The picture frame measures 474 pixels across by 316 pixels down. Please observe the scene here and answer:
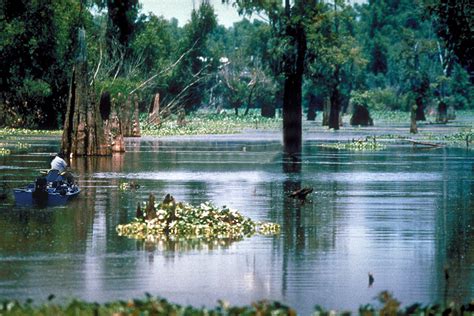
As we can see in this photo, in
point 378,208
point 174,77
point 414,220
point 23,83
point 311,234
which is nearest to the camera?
point 311,234

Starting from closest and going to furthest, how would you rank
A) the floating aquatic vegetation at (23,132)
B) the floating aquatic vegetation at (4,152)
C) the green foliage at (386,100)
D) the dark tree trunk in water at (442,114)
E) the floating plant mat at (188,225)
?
the floating plant mat at (188,225) < the floating aquatic vegetation at (4,152) < the floating aquatic vegetation at (23,132) < the dark tree trunk in water at (442,114) < the green foliage at (386,100)

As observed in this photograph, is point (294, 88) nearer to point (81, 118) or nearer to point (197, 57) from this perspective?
point (81, 118)

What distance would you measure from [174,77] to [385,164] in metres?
70.3

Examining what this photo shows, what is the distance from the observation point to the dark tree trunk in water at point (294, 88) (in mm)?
69688

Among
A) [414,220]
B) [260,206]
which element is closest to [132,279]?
[414,220]

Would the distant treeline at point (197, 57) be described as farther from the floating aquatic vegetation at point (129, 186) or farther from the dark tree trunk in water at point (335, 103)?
the floating aquatic vegetation at point (129, 186)

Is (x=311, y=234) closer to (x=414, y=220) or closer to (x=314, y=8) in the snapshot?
(x=414, y=220)

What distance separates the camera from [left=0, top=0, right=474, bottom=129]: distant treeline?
69.9 meters

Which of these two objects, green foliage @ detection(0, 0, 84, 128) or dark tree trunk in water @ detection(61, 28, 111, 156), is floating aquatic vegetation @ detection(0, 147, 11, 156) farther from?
green foliage @ detection(0, 0, 84, 128)

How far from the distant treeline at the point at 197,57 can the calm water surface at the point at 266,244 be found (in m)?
16.4

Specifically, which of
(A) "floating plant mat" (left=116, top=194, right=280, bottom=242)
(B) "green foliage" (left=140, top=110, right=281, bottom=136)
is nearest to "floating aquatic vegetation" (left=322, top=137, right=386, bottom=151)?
(B) "green foliage" (left=140, top=110, right=281, bottom=136)

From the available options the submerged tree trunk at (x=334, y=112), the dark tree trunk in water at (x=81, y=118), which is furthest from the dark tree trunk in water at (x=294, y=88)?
the submerged tree trunk at (x=334, y=112)

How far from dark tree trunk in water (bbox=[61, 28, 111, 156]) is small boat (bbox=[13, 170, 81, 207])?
69.6ft

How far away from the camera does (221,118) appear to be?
136875 mm
